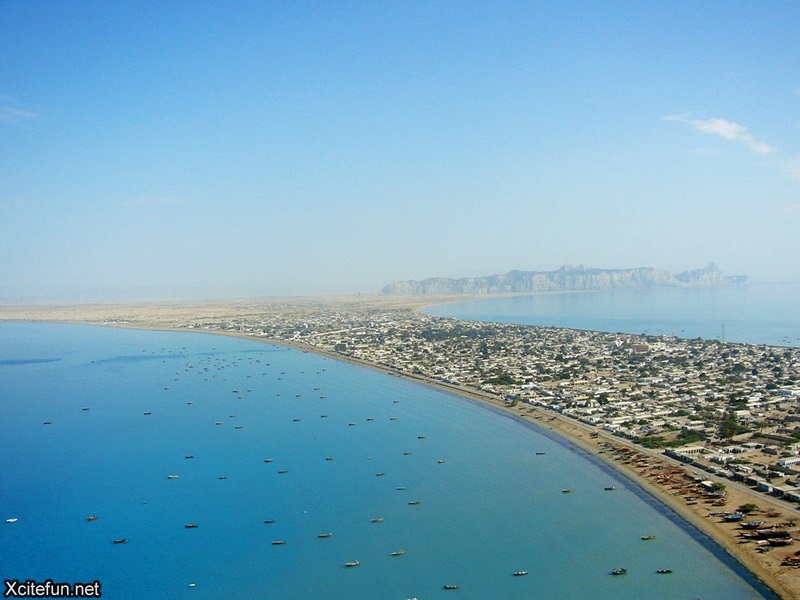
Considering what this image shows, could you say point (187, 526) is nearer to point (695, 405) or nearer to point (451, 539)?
point (451, 539)

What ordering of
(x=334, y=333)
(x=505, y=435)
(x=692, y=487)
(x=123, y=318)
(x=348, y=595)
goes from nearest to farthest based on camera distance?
1. (x=348, y=595)
2. (x=692, y=487)
3. (x=505, y=435)
4. (x=334, y=333)
5. (x=123, y=318)

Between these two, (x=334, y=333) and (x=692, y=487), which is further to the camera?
(x=334, y=333)

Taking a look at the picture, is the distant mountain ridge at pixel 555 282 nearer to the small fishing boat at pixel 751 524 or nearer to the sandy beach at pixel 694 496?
the sandy beach at pixel 694 496

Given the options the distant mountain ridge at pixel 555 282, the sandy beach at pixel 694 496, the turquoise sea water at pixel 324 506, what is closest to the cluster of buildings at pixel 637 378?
the sandy beach at pixel 694 496

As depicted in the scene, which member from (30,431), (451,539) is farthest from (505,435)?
(30,431)

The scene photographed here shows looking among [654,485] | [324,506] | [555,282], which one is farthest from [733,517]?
[555,282]

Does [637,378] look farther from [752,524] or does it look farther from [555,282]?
[555,282]

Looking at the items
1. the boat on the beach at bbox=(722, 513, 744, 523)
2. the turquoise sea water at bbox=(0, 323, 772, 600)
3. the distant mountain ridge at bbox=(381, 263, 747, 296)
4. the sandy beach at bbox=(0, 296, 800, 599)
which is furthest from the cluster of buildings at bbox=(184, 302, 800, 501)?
the distant mountain ridge at bbox=(381, 263, 747, 296)
